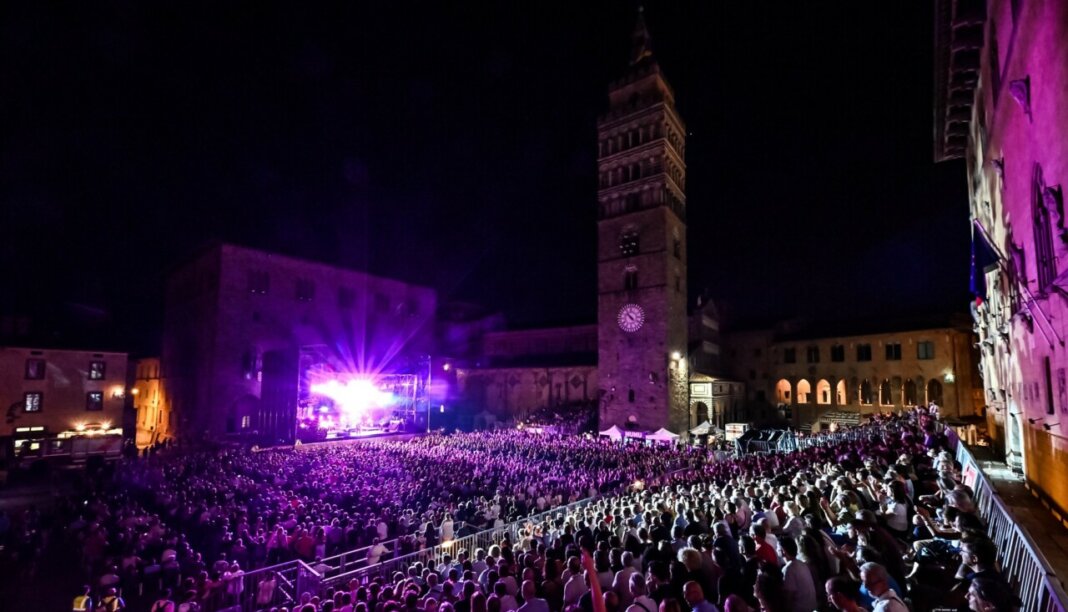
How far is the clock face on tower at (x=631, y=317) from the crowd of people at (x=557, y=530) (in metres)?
15.2

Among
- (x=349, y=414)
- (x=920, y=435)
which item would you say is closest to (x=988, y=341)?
(x=920, y=435)

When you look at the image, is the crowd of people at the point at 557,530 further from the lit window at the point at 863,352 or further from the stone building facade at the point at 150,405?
the lit window at the point at 863,352

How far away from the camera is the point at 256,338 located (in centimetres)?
3719

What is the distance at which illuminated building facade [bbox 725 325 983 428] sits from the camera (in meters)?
34.8

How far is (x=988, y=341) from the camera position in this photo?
18.7 metres

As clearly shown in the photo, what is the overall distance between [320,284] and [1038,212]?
42409 millimetres

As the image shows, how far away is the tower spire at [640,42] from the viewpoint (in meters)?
41.4

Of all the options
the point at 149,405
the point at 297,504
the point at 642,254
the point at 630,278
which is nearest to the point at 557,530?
the point at 297,504

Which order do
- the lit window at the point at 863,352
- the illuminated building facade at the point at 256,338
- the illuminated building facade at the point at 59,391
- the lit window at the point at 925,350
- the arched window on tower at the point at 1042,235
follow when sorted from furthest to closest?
Answer: the lit window at the point at 863,352 < the lit window at the point at 925,350 < the illuminated building facade at the point at 256,338 < the illuminated building facade at the point at 59,391 < the arched window on tower at the point at 1042,235

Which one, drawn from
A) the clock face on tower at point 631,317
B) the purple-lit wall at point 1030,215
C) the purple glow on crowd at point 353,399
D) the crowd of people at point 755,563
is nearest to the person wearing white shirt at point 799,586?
the crowd of people at point 755,563

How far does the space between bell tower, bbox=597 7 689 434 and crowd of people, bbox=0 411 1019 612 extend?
1359cm

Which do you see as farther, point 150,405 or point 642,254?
point 150,405

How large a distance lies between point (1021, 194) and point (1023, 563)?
7.81m

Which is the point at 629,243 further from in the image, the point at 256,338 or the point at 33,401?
the point at 33,401
